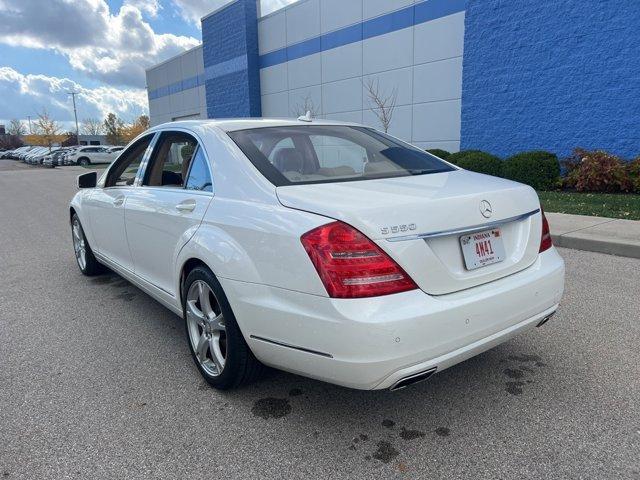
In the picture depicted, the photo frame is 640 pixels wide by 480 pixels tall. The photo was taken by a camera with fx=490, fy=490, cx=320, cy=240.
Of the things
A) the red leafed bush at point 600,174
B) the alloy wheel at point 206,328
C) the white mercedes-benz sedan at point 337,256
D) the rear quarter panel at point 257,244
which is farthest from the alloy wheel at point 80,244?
the red leafed bush at point 600,174

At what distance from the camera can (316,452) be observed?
7.63 ft

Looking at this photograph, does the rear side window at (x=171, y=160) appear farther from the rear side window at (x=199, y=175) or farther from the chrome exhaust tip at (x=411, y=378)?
the chrome exhaust tip at (x=411, y=378)

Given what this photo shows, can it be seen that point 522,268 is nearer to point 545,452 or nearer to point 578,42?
point 545,452

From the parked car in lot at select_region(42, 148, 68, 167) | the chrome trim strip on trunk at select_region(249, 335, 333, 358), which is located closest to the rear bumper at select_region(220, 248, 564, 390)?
the chrome trim strip on trunk at select_region(249, 335, 333, 358)

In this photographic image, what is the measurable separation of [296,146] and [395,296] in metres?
1.43

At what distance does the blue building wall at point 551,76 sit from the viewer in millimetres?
10203

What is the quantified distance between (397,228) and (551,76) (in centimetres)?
1104

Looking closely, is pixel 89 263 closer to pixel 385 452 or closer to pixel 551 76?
pixel 385 452

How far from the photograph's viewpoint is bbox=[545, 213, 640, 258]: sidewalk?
5.80 meters

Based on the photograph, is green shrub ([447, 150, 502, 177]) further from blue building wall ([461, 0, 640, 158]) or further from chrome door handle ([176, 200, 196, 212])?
chrome door handle ([176, 200, 196, 212])

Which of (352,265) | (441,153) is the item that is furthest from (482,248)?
(441,153)

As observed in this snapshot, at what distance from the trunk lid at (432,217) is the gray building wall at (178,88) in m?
26.7

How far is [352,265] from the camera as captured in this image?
2100 mm

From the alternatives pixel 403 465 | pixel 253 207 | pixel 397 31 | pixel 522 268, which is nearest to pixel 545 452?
pixel 403 465
